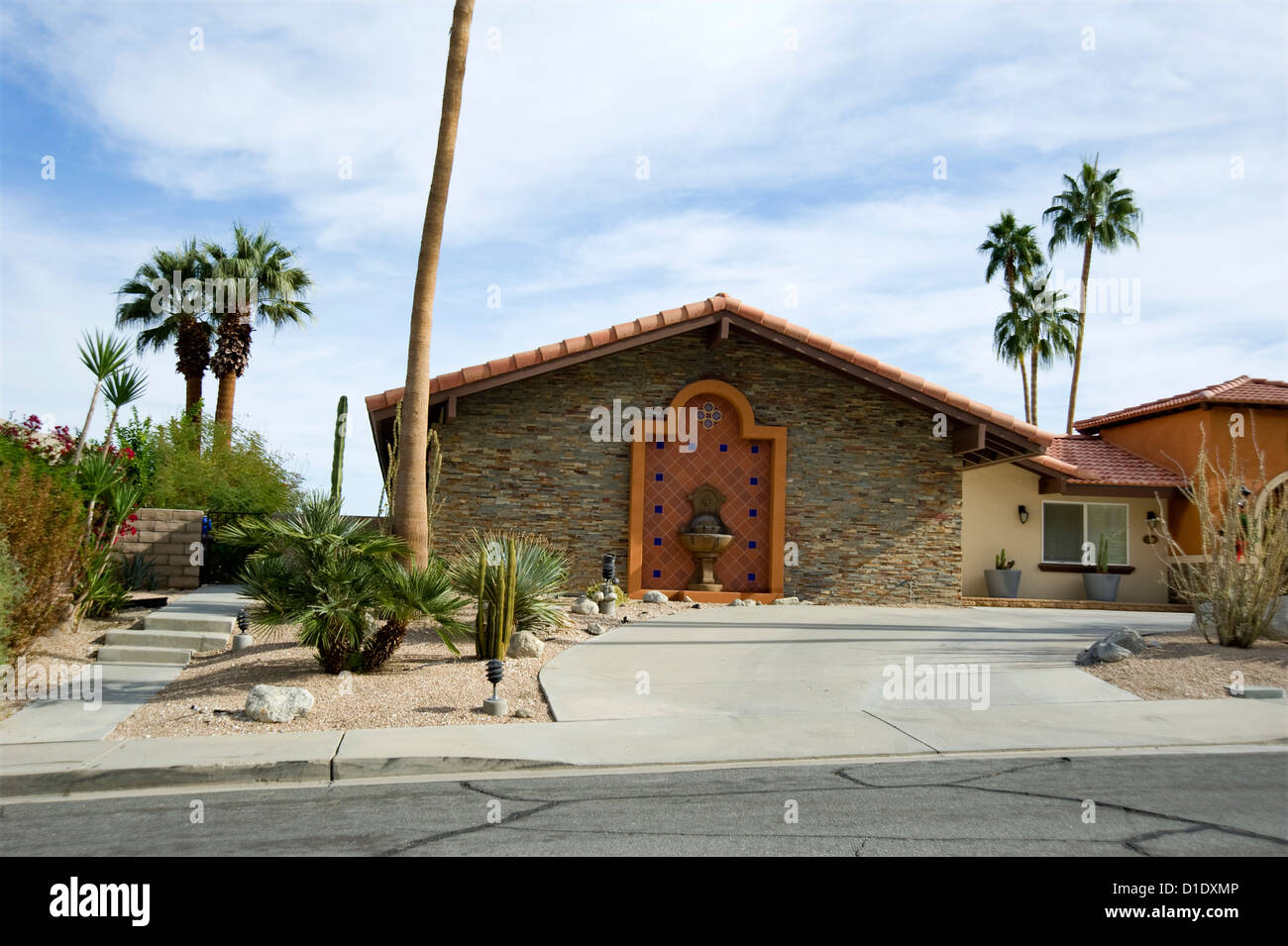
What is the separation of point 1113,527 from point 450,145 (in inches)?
645

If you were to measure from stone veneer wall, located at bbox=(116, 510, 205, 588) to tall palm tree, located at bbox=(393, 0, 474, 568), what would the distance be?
16.9 ft

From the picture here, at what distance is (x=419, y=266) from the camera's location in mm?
13383

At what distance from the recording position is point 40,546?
11.1 m

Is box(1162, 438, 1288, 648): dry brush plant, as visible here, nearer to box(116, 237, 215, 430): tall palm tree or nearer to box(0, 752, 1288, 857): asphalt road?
box(0, 752, 1288, 857): asphalt road

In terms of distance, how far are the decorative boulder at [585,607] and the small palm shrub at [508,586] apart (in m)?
1.18

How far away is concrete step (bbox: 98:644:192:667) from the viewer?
11.0 m

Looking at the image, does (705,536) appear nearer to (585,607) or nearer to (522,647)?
(585,607)

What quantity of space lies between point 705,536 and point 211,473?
1134cm

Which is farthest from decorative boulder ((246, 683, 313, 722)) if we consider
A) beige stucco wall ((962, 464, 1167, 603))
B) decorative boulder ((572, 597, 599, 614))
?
beige stucco wall ((962, 464, 1167, 603))

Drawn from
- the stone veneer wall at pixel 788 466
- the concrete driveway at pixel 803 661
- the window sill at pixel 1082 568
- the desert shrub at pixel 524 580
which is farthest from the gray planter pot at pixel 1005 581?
the desert shrub at pixel 524 580

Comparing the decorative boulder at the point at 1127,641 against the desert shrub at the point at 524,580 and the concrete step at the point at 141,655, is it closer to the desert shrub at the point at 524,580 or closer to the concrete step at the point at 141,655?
the desert shrub at the point at 524,580
